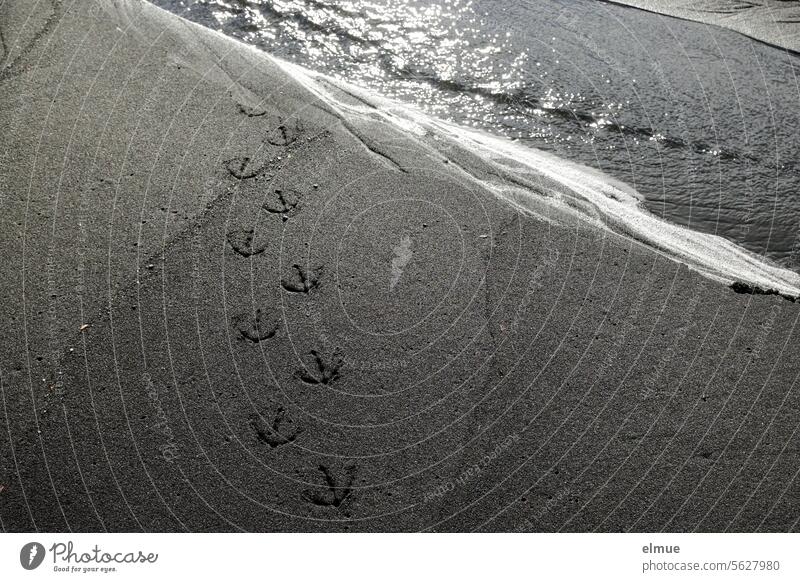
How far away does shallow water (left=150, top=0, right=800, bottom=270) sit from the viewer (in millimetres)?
5273

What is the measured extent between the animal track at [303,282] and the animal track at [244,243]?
0.24 meters

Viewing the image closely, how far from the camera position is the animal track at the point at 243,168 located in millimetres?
4625

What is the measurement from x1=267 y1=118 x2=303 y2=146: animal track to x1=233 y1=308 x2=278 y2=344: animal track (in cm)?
138

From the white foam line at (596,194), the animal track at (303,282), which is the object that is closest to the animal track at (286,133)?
the white foam line at (596,194)

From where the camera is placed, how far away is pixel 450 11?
6.84 meters

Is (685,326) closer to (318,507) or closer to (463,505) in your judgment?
(463,505)

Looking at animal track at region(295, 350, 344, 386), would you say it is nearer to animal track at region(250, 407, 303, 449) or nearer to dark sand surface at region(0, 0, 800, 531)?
dark sand surface at region(0, 0, 800, 531)

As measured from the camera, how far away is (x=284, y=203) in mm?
4500

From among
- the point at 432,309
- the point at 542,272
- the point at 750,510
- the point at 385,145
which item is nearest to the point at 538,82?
the point at 385,145

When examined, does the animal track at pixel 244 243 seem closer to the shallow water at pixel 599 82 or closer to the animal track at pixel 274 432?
the animal track at pixel 274 432

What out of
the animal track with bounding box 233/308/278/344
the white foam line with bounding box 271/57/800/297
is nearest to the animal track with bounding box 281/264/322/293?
the animal track with bounding box 233/308/278/344
